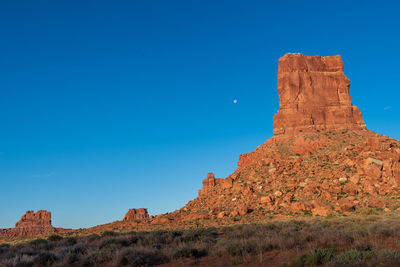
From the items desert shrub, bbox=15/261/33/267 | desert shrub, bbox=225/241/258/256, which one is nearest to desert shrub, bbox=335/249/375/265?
desert shrub, bbox=225/241/258/256

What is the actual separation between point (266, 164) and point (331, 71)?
34025 mm

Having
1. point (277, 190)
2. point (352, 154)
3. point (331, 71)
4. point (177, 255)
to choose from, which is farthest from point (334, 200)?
point (331, 71)

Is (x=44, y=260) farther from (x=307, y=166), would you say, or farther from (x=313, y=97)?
(x=313, y=97)

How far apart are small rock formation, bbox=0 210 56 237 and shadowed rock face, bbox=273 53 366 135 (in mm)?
112423

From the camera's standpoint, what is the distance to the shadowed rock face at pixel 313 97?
66.4 m

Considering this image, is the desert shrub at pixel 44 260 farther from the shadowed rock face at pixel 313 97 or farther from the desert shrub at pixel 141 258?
the shadowed rock face at pixel 313 97

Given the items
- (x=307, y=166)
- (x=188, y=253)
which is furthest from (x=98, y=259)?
(x=307, y=166)

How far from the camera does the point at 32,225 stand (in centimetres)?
13800

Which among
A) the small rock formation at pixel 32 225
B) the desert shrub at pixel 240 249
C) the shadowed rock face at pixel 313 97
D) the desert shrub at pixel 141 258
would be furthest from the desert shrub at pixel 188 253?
the small rock formation at pixel 32 225

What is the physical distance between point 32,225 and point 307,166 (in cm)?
13526

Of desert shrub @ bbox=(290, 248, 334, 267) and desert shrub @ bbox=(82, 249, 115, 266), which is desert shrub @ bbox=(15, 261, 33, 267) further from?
desert shrub @ bbox=(290, 248, 334, 267)

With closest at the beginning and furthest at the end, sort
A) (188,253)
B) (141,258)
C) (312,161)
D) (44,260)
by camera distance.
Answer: (141,258) → (188,253) → (44,260) → (312,161)

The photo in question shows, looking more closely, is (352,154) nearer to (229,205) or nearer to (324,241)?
(229,205)

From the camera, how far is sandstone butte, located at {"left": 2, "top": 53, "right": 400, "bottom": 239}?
42.1m
